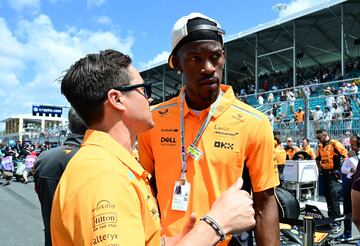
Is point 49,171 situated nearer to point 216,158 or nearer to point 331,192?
point 216,158

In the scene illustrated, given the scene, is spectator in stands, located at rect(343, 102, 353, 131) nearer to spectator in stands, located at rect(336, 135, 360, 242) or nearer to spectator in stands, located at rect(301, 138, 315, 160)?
spectator in stands, located at rect(301, 138, 315, 160)

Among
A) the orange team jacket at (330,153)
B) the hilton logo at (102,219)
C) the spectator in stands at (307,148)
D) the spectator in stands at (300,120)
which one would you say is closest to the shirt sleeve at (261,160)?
the hilton logo at (102,219)

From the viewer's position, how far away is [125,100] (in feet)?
4.70

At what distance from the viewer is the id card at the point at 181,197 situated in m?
1.93

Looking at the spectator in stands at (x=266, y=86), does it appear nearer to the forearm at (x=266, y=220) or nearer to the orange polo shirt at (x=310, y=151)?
the orange polo shirt at (x=310, y=151)

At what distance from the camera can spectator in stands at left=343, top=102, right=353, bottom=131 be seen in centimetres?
996

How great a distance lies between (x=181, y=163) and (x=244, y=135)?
0.33m

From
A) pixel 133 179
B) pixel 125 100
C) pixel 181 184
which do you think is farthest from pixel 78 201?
pixel 181 184

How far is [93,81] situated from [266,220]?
1.08 meters

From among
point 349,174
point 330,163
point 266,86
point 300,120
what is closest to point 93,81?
point 349,174

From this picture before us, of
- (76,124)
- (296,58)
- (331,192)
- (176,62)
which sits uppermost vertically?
(296,58)

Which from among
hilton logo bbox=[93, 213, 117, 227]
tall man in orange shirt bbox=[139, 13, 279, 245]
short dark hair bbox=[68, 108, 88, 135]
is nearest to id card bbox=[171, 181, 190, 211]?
tall man in orange shirt bbox=[139, 13, 279, 245]

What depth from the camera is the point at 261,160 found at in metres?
1.95

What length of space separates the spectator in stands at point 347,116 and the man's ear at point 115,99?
9.44 m
